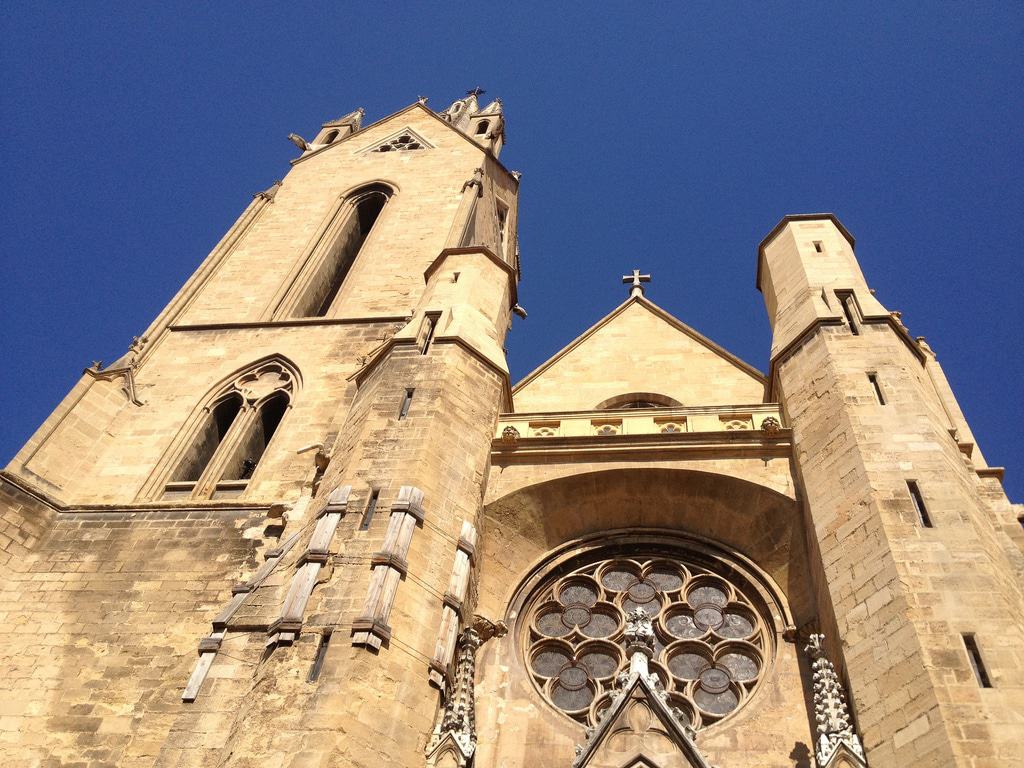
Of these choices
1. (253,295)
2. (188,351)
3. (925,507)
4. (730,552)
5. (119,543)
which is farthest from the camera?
(253,295)

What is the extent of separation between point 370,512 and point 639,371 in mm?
6866

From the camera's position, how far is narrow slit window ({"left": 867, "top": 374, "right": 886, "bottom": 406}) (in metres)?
10.4

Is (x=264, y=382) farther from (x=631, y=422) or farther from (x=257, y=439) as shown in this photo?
(x=631, y=422)

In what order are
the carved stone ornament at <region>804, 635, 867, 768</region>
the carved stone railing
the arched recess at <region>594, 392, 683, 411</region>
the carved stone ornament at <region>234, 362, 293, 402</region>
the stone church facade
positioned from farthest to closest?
the carved stone ornament at <region>234, 362, 293, 402</region>, the arched recess at <region>594, 392, 683, 411</region>, the carved stone railing, the stone church facade, the carved stone ornament at <region>804, 635, 867, 768</region>

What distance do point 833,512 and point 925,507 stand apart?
2.68 ft

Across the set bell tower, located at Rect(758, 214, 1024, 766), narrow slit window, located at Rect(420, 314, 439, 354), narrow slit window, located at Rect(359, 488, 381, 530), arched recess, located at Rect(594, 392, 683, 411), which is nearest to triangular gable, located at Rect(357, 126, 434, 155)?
arched recess, located at Rect(594, 392, 683, 411)

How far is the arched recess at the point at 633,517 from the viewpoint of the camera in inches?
418

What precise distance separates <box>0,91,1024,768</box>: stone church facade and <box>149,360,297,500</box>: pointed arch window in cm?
5

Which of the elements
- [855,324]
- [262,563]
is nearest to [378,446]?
[262,563]

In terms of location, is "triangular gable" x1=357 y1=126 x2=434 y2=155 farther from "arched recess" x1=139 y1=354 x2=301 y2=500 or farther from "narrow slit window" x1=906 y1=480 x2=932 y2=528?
"narrow slit window" x1=906 y1=480 x2=932 y2=528

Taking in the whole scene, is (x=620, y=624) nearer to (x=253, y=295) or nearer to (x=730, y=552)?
(x=730, y=552)

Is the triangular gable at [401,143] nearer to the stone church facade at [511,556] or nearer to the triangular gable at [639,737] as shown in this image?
the stone church facade at [511,556]

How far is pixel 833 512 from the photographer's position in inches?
371

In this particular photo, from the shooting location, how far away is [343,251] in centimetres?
2022
